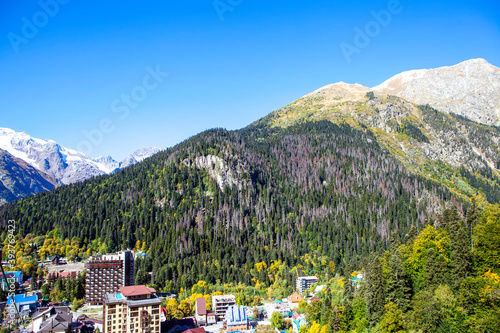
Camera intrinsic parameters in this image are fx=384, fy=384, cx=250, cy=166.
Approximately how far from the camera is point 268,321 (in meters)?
99.9

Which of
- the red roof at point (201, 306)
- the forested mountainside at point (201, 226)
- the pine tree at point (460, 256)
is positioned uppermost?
the forested mountainside at point (201, 226)

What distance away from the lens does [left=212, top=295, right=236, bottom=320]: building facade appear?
104 m

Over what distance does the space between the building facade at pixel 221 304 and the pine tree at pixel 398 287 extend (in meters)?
56.2

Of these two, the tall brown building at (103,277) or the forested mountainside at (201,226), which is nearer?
the tall brown building at (103,277)

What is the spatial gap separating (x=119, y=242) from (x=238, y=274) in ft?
182

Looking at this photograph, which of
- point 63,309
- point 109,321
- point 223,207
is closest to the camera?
point 109,321

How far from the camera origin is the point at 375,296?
61.7m

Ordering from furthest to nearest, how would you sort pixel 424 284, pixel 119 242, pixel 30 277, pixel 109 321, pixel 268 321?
pixel 119 242 < pixel 30 277 < pixel 268 321 < pixel 109 321 < pixel 424 284

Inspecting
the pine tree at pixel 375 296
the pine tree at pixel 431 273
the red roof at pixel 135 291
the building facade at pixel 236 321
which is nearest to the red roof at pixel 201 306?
the building facade at pixel 236 321

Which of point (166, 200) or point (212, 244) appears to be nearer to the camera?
point (212, 244)

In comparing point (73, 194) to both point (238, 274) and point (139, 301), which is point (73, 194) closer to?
point (238, 274)

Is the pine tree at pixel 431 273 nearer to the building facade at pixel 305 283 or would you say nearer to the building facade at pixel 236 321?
the building facade at pixel 236 321

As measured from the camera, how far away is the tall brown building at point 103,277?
4355 inches

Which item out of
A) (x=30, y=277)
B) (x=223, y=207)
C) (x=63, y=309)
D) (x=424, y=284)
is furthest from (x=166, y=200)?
(x=424, y=284)
